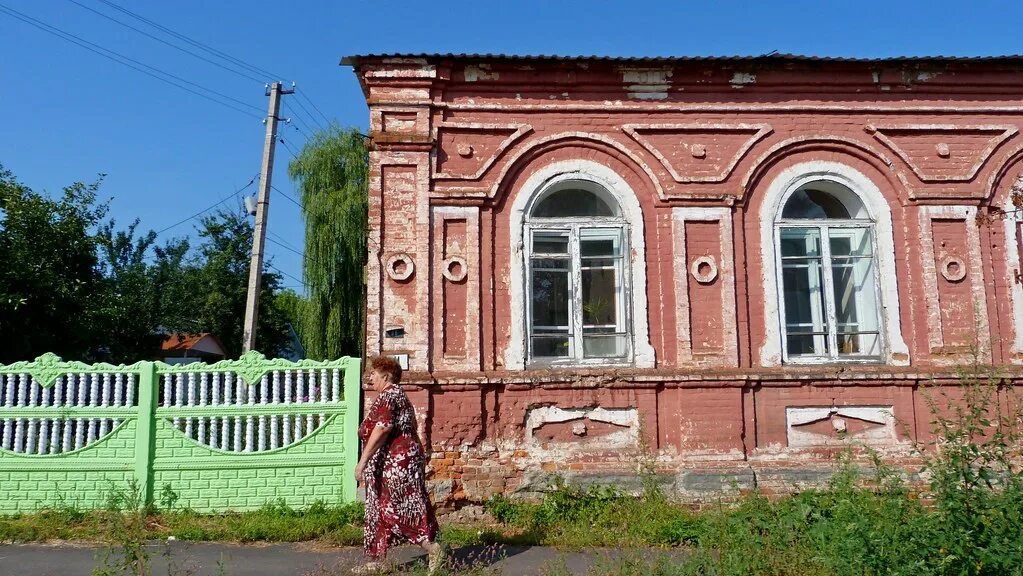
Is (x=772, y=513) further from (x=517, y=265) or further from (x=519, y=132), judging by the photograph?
(x=519, y=132)

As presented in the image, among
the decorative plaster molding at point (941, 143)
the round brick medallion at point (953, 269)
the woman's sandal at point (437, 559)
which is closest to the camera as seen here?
the woman's sandal at point (437, 559)

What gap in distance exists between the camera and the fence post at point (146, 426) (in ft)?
21.8

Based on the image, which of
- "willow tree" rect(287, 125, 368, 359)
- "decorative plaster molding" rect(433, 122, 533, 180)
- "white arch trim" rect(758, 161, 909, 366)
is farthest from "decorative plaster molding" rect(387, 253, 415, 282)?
"willow tree" rect(287, 125, 368, 359)

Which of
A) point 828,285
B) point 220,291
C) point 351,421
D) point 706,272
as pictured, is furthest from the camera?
point 220,291

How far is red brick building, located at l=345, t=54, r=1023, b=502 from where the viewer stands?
23.2 ft

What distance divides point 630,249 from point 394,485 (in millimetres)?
3518

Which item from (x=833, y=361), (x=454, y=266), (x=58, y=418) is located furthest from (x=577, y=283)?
(x=58, y=418)

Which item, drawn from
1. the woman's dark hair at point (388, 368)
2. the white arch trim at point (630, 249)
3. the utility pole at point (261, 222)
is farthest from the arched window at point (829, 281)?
the utility pole at point (261, 222)

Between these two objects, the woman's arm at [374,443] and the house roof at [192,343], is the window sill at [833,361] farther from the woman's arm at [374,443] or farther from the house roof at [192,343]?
the house roof at [192,343]

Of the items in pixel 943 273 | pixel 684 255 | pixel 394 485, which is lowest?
pixel 394 485

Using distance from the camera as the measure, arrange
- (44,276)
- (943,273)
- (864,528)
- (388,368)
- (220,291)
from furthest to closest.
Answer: (220,291), (44,276), (943,273), (388,368), (864,528)

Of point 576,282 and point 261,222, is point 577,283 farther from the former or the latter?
point 261,222

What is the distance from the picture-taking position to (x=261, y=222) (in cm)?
1312

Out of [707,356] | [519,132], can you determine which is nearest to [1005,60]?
[707,356]
